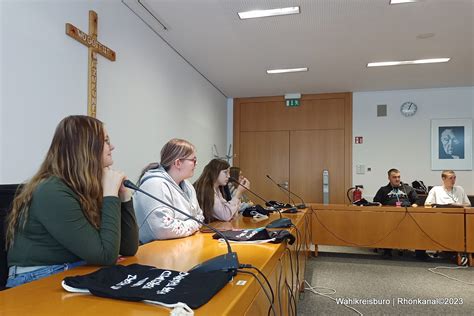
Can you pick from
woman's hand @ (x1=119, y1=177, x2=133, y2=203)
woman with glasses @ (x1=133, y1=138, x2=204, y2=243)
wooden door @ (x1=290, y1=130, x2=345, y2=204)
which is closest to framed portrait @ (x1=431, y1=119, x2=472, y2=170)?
wooden door @ (x1=290, y1=130, x2=345, y2=204)

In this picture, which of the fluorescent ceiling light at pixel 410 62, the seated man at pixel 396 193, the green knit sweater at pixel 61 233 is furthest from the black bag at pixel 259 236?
the fluorescent ceiling light at pixel 410 62

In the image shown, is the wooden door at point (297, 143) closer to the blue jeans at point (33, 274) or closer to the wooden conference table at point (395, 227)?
the wooden conference table at point (395, 227)

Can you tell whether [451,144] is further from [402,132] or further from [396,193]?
[396,193]

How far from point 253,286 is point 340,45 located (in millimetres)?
3408

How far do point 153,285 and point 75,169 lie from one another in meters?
0.52

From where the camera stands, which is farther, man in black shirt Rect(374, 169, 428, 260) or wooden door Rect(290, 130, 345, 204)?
wooden door Rect(290, 130, 345, 204)

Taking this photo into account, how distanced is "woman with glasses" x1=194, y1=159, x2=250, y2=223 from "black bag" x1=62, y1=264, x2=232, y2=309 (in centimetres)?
142

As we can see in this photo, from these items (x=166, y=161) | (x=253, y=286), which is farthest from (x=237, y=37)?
(x=253, y=286)

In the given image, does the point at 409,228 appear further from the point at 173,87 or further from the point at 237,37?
the point at 173,87

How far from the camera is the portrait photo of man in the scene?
5.31 m

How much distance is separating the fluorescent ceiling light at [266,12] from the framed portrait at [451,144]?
12.2ft

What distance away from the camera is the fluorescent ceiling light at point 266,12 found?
2.94 meters

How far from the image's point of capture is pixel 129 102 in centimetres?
298

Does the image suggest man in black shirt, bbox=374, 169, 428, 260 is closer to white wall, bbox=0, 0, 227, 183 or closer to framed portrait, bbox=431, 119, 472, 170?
framed portrait, bbox=431, 119, 472, 170
